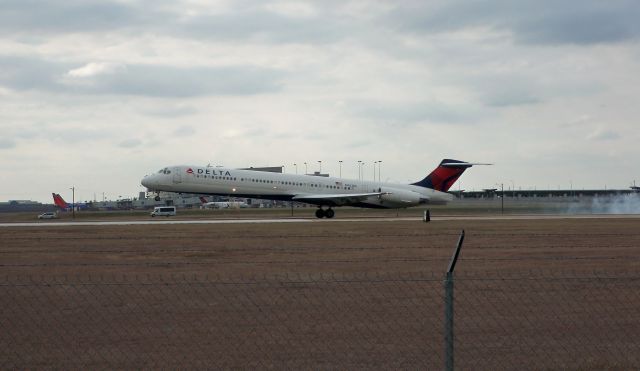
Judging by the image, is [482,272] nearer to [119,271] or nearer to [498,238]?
[119,271]

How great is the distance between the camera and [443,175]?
216 feet

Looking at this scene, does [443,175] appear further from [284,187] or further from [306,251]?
[306,251]

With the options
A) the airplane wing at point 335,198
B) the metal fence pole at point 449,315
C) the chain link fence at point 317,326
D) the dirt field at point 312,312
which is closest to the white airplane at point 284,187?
the airplane wing at point 335,198

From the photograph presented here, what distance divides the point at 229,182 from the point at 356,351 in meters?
46.1

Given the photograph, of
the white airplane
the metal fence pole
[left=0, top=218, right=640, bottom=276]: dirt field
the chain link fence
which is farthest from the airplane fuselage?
the metal fence pole

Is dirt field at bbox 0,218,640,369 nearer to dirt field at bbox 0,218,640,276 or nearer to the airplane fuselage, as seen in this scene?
dirt field at bbox 0,218,640,276

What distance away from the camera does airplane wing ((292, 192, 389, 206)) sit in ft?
188

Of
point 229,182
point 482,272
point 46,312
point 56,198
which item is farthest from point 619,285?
point 56,198

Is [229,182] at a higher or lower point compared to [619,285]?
higher

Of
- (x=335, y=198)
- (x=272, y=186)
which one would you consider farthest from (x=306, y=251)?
(x=335, y=198)

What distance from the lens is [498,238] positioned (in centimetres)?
3262

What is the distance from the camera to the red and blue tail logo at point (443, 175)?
65625mm

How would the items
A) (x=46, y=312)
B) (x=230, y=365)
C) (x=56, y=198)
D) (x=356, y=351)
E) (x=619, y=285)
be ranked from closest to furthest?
(x=230, y=365) < (x=356, y=351) < (x=46, y=312) < (x=619, y=285) < (x=56, y=198)

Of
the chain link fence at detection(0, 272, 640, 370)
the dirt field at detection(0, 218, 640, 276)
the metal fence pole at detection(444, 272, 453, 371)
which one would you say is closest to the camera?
the metal fence pole at detection(444, 272, 453, 371)
